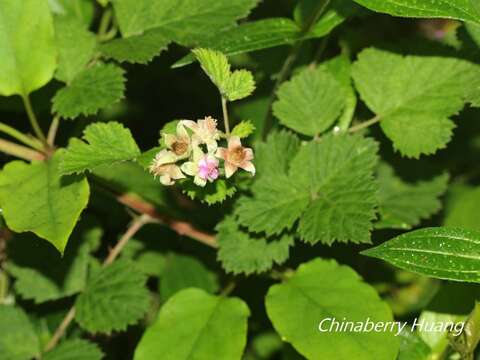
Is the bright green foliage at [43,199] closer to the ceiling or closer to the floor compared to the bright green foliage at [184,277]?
closer to the ceiling

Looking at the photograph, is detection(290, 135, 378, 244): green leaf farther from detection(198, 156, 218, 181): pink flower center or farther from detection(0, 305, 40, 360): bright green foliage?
detection(0, 305, 40, 360): bright green foliage

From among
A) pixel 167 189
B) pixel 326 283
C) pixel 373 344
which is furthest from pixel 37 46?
pixel 373 344

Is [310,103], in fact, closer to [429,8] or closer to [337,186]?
[337,186]

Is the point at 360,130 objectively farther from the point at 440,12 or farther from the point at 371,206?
the point at 440,12

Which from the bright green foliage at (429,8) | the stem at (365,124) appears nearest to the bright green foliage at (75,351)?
the stem at (365,124)

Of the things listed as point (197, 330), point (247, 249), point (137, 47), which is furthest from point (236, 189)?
point (137, 47)

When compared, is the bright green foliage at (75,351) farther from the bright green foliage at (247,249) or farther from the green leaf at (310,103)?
the green leaf at (310,103)

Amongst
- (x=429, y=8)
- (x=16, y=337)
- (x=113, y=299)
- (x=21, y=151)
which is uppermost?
(x=429, y=8)
